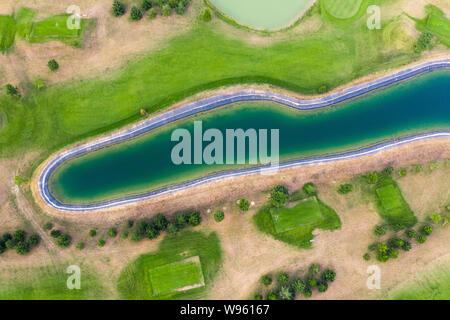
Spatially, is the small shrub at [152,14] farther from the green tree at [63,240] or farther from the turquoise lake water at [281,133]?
the green tree at [63,240]

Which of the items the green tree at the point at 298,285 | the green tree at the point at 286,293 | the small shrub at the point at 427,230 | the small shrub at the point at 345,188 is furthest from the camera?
the small shrub at the point at 345,188

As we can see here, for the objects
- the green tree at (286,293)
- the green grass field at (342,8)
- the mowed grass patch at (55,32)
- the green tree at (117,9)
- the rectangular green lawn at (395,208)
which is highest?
the green grass field at (342,8)

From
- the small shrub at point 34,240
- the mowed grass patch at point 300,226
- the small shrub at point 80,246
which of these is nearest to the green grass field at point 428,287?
the mowed grass patch at point 300,226

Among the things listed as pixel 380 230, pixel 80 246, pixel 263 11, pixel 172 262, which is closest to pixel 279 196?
pixel 380 230

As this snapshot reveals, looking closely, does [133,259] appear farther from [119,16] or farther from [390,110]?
[390,110]

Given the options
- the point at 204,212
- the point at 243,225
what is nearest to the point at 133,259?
the point at 204,212

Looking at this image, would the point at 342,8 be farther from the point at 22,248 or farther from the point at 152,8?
the point at 22,248
